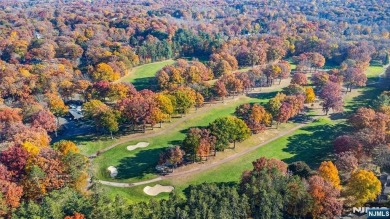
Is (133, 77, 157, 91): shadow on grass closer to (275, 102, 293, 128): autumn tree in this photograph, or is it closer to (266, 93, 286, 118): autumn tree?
(266, 93, 286, 118): autumn tree

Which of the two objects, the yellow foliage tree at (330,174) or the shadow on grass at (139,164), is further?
the shadow on grass at (139,164)

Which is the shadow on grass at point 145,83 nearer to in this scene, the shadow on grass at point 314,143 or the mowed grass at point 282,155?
the mowed grass at point 282,155

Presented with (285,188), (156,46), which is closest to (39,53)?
A: (156,46)

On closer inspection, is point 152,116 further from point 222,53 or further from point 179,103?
point 222,53

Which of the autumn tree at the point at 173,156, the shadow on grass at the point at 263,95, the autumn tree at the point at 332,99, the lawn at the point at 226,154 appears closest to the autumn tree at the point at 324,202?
the lawn at the point at 226,154

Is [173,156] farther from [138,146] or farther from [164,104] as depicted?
[164,104]

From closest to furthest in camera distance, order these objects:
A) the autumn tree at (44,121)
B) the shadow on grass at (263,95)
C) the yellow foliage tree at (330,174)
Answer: the yellow foliage tree at (330,174), the autumn tree at (44,121), the shadow on grass at (263,95)
